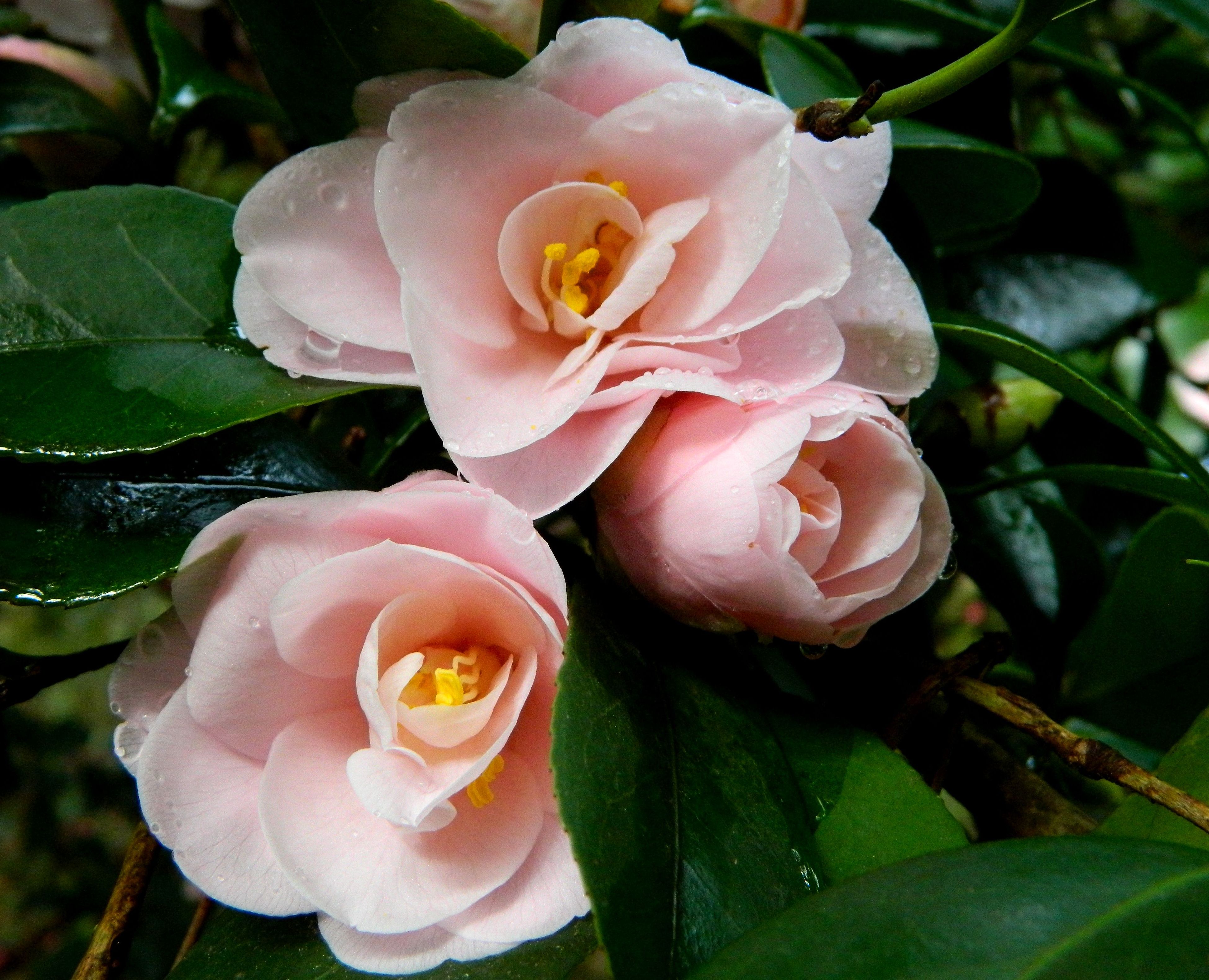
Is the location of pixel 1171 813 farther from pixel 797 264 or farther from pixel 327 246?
pixel 327 246

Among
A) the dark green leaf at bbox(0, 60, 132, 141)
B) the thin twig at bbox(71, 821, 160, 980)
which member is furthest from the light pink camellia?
the dark green leaf at bbox(0, 60, 132, 141)

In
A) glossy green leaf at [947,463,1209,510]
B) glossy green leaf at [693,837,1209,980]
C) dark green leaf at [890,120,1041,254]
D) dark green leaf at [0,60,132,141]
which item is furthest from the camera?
dark green leaf at [0,60,132,141]

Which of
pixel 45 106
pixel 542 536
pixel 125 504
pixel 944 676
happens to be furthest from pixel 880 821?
pixel 45 106

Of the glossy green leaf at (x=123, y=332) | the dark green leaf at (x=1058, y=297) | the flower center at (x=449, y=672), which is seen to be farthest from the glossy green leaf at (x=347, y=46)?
the dark green leaf at (x=1058, y=297)

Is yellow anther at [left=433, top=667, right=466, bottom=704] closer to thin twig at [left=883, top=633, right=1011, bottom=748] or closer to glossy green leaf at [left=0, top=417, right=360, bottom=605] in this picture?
glossy green leaf at [left=0, top=417, right=360, bottom=605]

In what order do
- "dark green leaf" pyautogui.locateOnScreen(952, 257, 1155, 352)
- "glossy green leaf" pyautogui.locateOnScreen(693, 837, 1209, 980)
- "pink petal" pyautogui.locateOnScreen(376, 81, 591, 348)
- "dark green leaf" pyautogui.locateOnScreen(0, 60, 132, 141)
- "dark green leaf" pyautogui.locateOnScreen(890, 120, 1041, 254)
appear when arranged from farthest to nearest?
"dark green leaf" pyautogui.locateOnScreen(952, 257, 1155, 352) < "dark green leaf" pyautogui.locateOnScreen(0, 60, 132, 141) < "dark green leaf" pyautogui.locateOnScreen(890, 120, 1041, 254) < "pink petal" pyautogui.locateOnScreen(376, 81, 591, 348) < "glossy green leaf" pyautogui.locateOnScreen(693, 837, 1209, 980)

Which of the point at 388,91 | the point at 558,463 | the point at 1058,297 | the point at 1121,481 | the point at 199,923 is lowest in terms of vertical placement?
the point at 199,923
